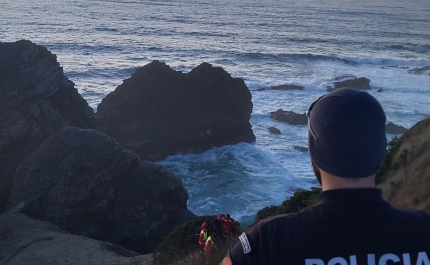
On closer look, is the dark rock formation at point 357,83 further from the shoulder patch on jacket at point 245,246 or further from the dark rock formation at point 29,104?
the shoulder patch on jacket at point 245,246

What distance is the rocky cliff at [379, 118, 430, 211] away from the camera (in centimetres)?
662

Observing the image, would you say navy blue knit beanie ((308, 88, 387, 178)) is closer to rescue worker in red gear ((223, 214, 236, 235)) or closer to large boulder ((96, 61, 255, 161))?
rescue worker in red gear ((223, 214, 236, 235))

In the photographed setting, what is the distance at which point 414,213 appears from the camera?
1864 mm

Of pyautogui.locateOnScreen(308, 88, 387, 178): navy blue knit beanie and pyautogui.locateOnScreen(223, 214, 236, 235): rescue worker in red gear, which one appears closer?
pyautogui.locateOnScreen(308, 88, 387, 178): navy blue knit beanie

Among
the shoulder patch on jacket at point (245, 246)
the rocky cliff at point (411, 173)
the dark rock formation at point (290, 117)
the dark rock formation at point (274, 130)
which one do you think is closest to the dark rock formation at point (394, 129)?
the dark rock formation at point (290, 117)

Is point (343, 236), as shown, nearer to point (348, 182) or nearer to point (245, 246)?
point (348, 182)

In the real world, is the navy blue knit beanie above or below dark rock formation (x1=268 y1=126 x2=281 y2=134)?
above

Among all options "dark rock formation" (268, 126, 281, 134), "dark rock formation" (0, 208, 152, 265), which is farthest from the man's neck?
"dark rock formation" (268, 126, 281, 134)

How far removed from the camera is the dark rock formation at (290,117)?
25.7 m

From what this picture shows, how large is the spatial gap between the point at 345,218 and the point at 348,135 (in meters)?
0.32

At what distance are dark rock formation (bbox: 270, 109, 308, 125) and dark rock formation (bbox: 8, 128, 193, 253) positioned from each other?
1371 cm

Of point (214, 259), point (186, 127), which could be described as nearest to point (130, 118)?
point (186, 127)

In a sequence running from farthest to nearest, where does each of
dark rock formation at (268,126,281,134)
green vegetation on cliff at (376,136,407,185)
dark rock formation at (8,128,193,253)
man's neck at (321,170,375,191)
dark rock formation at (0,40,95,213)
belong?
1. dark rock formation at (268,126,281,134)
2. dark rock formation at (0,40,95,213)
3. dark rock formation at (8,128,193,253)
4. green vegetation on cliff at (376,136,407,185)
5. man's neck at (321,170,375,191)

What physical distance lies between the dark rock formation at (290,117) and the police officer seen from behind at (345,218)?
23.7 metres
